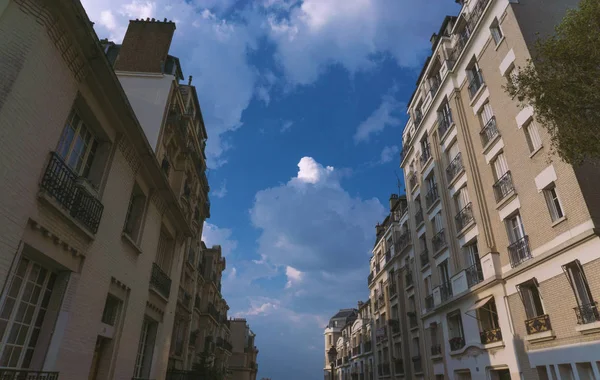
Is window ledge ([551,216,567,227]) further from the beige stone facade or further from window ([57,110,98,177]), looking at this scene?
window ([57,110,98,177])

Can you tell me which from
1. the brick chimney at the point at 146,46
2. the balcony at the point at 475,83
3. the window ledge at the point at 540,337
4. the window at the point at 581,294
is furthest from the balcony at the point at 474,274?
the brick chimney at the point at 146,46

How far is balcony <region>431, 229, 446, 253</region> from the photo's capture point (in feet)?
72.7

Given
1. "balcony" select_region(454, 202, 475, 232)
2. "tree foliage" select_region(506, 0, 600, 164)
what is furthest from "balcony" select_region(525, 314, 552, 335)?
"tree foliage" select_region(506, 0, 600, 164)

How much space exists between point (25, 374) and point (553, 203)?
16.7m

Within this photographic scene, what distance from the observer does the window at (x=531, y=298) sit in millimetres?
14430

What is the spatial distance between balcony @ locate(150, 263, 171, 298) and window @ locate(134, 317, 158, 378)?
128 cm

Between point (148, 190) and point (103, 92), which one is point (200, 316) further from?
point (103, 92)

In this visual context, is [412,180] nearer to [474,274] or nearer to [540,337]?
[474,274]

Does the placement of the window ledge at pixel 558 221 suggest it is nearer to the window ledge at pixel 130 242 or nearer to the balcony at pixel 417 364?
the window ledge at pixel 130 242

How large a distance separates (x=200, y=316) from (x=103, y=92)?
2204 cm

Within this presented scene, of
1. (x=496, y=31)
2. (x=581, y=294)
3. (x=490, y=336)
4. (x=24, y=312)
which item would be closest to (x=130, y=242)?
(x=24, y=312)

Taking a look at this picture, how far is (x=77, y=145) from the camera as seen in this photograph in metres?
9.75

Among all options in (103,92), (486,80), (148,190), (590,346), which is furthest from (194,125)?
(590,346)

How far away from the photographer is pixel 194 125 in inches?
893
